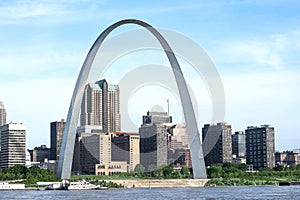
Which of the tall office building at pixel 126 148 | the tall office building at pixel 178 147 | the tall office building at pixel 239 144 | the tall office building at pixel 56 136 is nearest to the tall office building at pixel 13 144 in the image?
the tall office building at pixel 56 136

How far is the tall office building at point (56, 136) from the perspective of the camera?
150875 millimetres

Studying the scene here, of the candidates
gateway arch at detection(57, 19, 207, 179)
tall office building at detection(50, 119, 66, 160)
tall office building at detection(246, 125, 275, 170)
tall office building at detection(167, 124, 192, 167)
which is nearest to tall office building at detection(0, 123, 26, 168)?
tall office building at detection(50, 119, 66, 160)

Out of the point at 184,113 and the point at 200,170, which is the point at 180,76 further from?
the point at 200,170

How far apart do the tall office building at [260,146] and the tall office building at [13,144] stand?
1735 inches

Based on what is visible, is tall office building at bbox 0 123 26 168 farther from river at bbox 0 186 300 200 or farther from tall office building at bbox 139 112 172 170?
river at bbox 0 186 300 200

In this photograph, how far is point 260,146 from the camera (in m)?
146

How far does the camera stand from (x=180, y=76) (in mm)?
55656

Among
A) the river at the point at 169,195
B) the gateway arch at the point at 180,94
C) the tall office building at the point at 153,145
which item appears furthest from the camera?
the tall office building at the point at 153,145

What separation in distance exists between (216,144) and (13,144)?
3797 centimetres

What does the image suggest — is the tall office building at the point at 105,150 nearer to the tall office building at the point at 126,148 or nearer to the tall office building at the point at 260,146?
the tall office building at the point at 126,148

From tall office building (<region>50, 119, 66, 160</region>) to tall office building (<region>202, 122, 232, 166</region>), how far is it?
30.4m

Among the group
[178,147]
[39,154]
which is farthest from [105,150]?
[39,154]

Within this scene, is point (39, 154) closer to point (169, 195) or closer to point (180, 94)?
point (180, 94)

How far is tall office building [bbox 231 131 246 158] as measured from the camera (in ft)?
504
